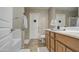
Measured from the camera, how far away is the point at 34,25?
1.55 meters

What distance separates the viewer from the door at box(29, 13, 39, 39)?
1.50 metres

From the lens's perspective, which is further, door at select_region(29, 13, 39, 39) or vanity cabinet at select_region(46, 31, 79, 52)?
door at select_region(29, 13, 39, 39)

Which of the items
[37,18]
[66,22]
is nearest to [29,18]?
[37,18]

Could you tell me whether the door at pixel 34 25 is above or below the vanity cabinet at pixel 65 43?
above

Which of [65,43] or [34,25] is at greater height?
[34,25]

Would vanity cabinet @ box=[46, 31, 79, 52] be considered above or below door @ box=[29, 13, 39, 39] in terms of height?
below

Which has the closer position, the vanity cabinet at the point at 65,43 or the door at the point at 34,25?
the vanity cabinet at the point at 65,43

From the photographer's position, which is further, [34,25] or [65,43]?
[34,25]

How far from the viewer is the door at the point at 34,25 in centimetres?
150
